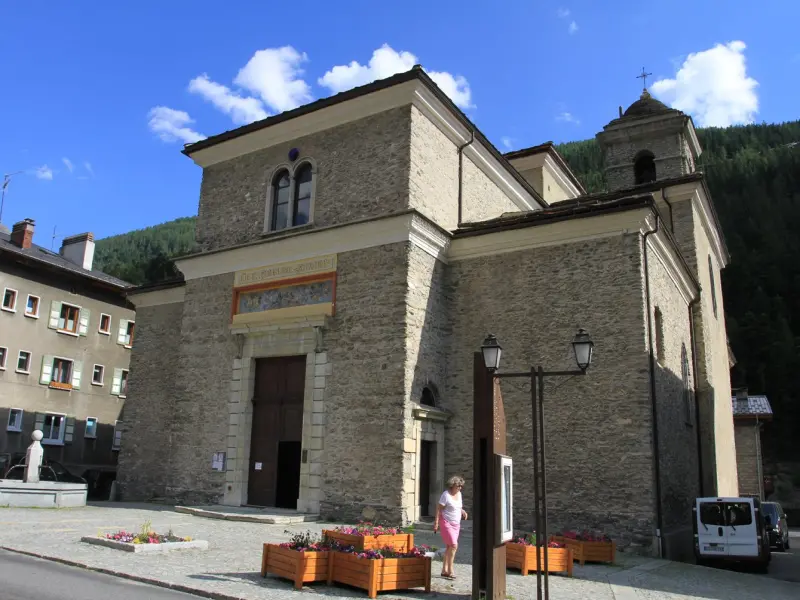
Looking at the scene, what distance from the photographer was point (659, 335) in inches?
631

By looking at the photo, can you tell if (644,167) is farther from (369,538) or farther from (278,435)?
(369,538)

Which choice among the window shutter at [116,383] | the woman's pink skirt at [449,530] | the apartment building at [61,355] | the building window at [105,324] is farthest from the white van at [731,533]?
the building window at [105,324]

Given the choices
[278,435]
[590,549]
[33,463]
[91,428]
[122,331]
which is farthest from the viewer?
[122,331]

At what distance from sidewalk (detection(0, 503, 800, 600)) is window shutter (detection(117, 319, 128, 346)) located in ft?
69.8

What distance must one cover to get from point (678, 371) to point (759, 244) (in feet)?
210

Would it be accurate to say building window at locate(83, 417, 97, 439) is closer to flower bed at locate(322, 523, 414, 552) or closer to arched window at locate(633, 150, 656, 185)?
arched window at locate(633, 150, 656, 185)

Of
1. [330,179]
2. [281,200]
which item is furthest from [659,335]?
Answer: [281,200]

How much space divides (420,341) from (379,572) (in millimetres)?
7902

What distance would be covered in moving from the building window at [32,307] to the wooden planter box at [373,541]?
25650 mm

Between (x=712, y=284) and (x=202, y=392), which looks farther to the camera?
(x=712, y=284)

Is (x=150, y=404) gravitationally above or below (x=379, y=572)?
above

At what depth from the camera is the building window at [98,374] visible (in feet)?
107

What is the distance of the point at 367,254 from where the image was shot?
15945 mm

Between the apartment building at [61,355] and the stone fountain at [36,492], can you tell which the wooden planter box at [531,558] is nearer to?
the stone fountain at [36,492]
